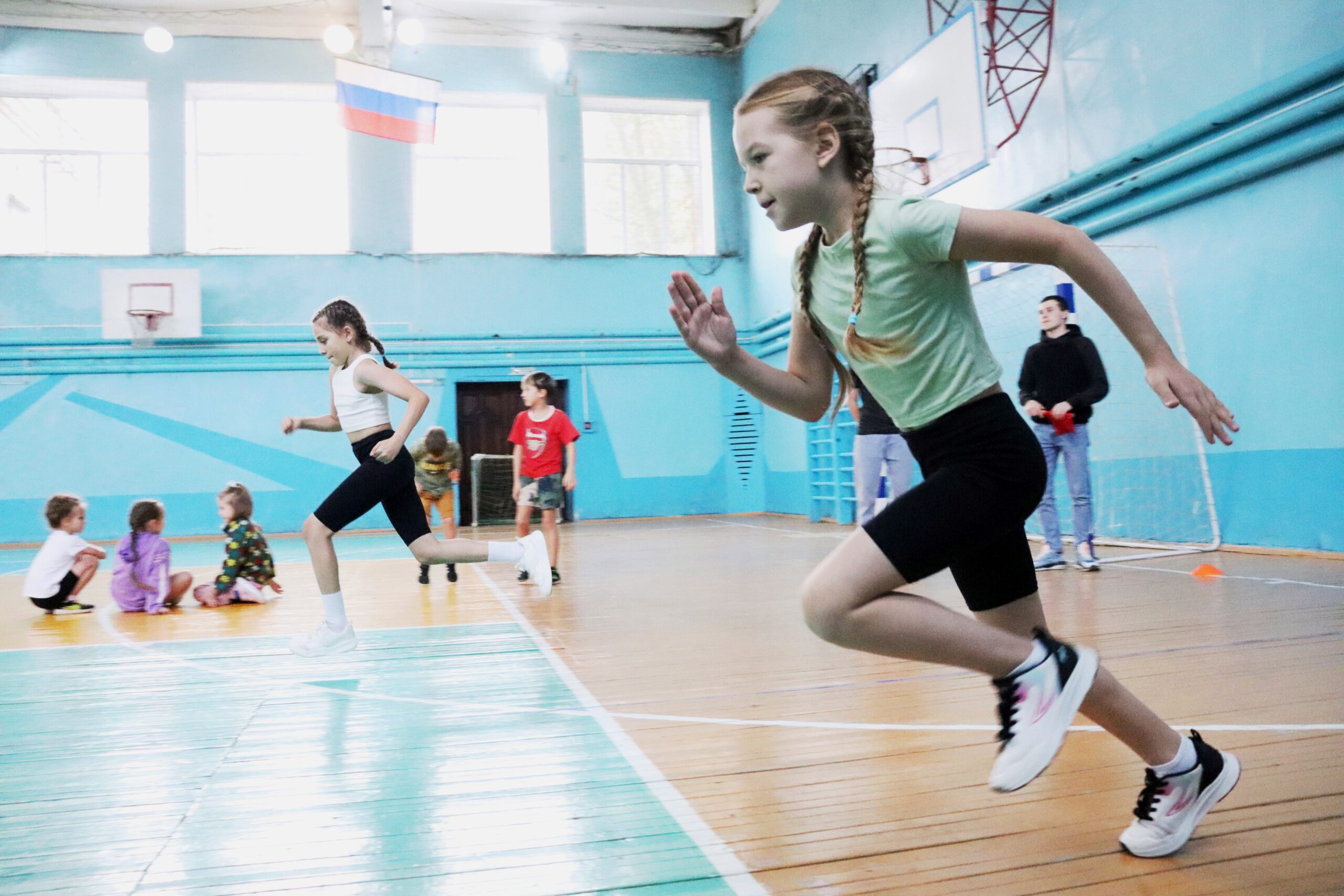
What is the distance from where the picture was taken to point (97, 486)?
39.0 ft

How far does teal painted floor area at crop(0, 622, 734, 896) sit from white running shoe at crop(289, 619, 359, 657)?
0.24m

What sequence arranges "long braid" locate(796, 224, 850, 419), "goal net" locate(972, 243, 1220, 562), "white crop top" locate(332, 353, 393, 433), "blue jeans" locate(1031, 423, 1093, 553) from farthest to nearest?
1. "goal net" locate(972, 243, 1220, 562)
2. "blue jeans" locate(1031, 423, 1093, 553)
3. "white crop top" locate(332, 353, 393, 433)
4. "long braid" locate(796, 224, 850, 419)

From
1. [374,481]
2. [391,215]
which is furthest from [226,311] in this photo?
[374,481]

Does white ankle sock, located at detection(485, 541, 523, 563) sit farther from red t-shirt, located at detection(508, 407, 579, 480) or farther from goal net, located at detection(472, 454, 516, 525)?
goal net, located at detection(472, 454, 516, 525)

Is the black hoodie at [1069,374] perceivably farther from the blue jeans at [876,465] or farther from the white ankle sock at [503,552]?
the white ankle sock at [503,552]

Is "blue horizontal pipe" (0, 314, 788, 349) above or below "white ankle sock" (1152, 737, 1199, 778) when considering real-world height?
above

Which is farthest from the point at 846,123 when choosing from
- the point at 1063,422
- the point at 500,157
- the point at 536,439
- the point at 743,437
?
the point at 500,157

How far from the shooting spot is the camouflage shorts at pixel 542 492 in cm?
605

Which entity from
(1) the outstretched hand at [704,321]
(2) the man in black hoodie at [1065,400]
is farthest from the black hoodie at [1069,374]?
(1) the outstretched hand at [704,321]

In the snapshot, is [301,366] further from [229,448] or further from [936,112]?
[936,112]

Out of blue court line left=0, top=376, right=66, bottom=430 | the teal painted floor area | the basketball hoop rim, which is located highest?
the basketball hoop rim

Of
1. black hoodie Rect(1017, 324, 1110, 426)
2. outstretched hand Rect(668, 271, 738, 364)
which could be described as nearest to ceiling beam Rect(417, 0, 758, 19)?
black hoodie Rect(1017, 324, 1110, 426)

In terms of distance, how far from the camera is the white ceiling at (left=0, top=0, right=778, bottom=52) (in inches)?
477

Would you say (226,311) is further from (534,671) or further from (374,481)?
(534,671)
